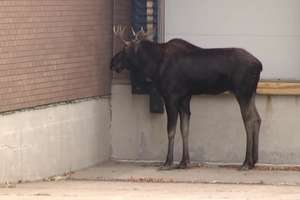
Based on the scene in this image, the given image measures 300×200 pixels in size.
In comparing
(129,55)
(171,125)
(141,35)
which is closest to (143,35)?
(141,35)

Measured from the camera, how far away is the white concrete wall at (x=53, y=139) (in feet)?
44.3

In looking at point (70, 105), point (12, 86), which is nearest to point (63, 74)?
point (70, 105)

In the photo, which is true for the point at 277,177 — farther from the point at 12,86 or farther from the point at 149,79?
the point at 12,86

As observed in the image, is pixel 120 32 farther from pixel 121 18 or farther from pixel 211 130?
pixel 211 130

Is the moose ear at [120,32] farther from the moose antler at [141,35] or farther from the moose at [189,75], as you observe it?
the moose at [189,75]

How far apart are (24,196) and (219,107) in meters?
5.26

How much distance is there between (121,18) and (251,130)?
3.12m

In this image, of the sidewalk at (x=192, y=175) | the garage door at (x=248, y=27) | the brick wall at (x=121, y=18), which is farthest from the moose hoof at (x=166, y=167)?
the garage door at (x=248, y=27)

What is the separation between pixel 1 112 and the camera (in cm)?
1324

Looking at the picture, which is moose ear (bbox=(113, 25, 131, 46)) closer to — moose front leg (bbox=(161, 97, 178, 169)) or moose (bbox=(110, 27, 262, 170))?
moose (bbox=(110, 27, 262, 170))

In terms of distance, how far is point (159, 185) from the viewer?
13.9 metres

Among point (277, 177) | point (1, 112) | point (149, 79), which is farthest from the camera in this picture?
point (149, 79)

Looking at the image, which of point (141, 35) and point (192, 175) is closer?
point (192, 175)

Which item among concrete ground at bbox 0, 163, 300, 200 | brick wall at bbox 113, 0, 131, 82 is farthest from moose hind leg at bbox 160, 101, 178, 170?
brick wall at bbox 113, 0, 131, 82
